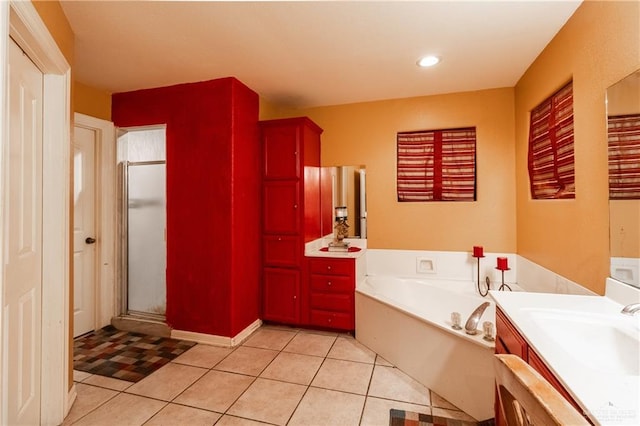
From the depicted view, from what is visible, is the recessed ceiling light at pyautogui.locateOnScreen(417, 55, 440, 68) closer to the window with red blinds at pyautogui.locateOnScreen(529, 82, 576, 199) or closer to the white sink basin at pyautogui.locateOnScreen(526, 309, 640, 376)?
the window with red blinds at pyautogui.locateOnScreen(529, 82, 576, 199)

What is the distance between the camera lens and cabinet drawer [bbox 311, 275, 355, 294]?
9.76 feet

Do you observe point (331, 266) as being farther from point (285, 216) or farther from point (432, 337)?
point (432, 337)

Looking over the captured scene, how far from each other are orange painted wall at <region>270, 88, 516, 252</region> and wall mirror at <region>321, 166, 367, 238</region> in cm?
7

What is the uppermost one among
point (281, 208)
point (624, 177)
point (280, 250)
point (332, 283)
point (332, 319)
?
point (624, 177)

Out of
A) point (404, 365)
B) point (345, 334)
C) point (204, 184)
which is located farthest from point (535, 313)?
point (204, 184)

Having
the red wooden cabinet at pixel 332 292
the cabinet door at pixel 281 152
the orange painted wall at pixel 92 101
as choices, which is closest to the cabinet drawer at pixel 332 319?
the red wooden cabinet at pixel 332 292

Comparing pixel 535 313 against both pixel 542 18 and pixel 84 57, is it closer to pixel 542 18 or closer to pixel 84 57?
pixel 542 18

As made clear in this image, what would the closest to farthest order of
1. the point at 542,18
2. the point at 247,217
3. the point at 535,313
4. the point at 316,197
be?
the point at 535,313 → the point at 542,18 → the point at 247,217 → the point at 316,197

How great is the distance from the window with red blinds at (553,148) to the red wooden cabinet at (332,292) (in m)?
1.71

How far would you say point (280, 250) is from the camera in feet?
10.3

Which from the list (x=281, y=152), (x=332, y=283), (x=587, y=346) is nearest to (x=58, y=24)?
(x=281, y=152)

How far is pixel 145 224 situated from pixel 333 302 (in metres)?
2.20

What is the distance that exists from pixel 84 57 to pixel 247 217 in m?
1.80

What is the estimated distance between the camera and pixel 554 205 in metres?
2.20
